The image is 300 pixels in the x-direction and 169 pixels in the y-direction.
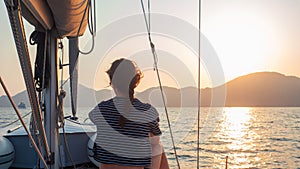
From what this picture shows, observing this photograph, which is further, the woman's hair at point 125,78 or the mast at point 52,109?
the mast at point 52,109

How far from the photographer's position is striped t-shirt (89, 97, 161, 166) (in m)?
1.92

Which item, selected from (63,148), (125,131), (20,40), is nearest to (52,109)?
(125,131)

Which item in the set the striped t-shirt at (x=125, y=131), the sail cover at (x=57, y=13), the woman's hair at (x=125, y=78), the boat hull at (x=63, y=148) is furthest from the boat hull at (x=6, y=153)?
the woman's hair at (x=125, y=78)

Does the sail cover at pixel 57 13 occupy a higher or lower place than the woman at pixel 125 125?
higher

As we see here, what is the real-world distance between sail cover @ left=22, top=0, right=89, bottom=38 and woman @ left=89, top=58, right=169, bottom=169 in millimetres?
480

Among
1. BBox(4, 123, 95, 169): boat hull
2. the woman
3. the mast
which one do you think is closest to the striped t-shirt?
the woman

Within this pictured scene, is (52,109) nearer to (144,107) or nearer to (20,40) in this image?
(144,107)

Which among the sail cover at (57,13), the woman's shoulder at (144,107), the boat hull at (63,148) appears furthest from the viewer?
the boat hull at (63,148)

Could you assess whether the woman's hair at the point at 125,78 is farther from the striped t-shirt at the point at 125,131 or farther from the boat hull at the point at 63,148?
the boat hull at the point at 63,148

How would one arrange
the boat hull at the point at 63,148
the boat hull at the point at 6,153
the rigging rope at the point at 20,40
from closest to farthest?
the rigging rope at the point at 20,40 < the boat hull at the point at 6,153 < the boat hull at the point at 63,148

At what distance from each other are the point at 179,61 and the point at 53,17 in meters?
1.29

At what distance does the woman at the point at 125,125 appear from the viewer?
6.31 feet

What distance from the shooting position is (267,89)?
47.9 meters

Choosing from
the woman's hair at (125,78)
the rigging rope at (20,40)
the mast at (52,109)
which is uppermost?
the rigging rope at (20,40)
